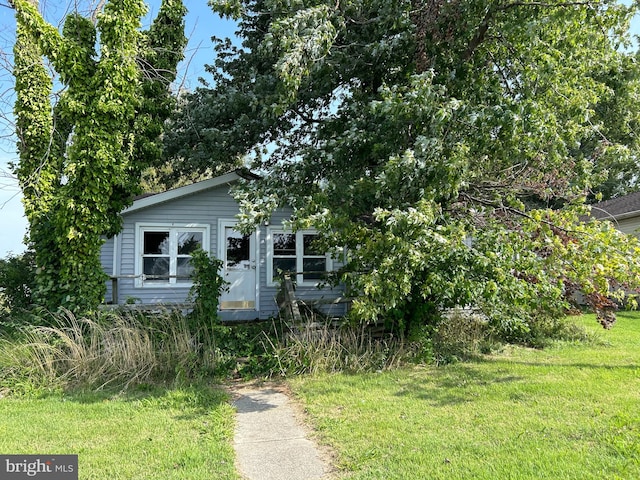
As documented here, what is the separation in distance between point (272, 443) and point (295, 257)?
7.53 m

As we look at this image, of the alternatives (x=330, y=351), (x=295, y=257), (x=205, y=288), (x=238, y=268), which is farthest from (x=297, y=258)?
(x=330, y=351)

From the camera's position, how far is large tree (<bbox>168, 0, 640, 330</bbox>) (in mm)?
5594

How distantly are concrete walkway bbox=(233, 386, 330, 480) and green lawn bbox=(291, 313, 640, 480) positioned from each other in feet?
0.72

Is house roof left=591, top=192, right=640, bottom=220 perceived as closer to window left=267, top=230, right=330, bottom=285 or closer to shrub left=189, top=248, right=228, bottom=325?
window left=267, top=230, right=330, bottom=285

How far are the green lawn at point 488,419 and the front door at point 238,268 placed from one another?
200 inches

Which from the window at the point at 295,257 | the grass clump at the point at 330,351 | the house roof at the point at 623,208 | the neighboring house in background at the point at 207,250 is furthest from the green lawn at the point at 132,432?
the house roof at the point at 623,208

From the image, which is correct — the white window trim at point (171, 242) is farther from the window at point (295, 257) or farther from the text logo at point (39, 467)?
the text logo at point (39, 467)

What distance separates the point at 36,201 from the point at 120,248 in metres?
2.86

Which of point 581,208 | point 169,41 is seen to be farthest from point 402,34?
point 169,41

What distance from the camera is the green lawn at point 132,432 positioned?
3.56 meters

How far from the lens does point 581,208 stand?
650 cm

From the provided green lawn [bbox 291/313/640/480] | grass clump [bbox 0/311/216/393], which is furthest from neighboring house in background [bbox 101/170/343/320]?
green lawn [bbox 291/313/640/480]

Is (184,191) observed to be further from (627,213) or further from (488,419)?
(627,213)

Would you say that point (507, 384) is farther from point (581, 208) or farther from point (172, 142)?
point (172, 142)
